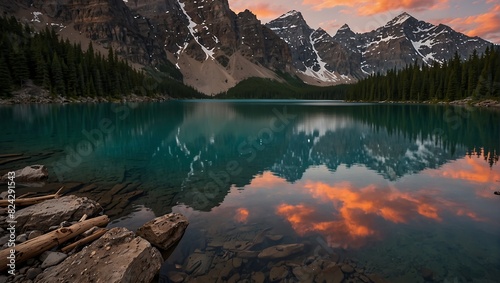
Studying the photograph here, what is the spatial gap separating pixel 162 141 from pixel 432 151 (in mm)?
30961

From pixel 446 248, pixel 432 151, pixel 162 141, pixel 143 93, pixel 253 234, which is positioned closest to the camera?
pixel 446 248

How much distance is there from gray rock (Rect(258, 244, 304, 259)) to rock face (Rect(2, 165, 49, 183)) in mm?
15767

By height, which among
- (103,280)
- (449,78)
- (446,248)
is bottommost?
(446,248)

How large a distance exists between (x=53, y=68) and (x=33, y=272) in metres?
121

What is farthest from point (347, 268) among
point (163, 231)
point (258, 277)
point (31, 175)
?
point (31, 175)

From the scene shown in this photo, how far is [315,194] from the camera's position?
17.8 metres

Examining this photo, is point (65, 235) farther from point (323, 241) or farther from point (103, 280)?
point (323, 241)

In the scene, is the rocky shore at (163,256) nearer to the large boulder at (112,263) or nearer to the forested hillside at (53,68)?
the large boulder at (112,263)

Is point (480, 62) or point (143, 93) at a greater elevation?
point (480, 62)

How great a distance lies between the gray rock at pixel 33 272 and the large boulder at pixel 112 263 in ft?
0.91

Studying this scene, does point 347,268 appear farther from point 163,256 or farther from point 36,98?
point 36,98

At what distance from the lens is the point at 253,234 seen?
12.2 meters

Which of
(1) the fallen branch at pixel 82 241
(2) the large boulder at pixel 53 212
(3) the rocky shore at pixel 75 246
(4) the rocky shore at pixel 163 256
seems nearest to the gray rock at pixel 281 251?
(4) the rocky shore at pixel 163 256

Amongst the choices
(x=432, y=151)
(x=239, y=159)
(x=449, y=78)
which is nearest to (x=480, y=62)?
(x=449, y=78)
